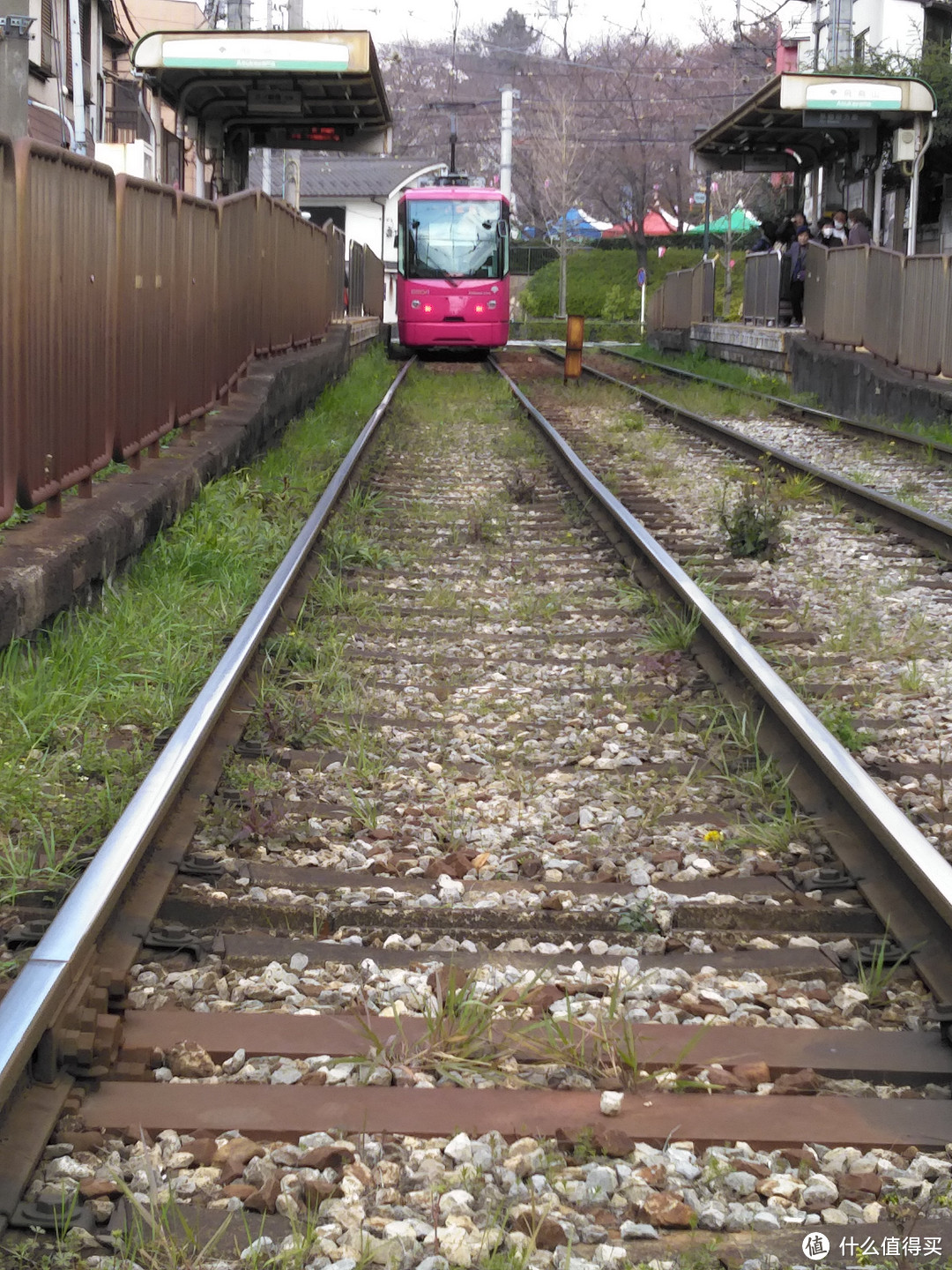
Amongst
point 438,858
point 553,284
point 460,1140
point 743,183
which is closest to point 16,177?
point 438,858

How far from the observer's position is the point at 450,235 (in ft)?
89.9

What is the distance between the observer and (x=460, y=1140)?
262cm

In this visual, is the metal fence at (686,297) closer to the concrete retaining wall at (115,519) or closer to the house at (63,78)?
the house at (63,78)

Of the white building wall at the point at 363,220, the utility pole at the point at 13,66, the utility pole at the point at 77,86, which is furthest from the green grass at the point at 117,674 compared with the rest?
the white building wall at the point at 363,220

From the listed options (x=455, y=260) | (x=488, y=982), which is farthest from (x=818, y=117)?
(x=488, y=982)

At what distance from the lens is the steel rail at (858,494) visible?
898 cm

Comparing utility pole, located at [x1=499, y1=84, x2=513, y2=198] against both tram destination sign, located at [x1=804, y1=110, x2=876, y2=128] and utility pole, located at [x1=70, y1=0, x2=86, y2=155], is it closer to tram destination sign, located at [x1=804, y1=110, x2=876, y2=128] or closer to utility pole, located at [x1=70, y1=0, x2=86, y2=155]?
utility pole, located at [x1=70, y1=0, x2=86, y2=155]

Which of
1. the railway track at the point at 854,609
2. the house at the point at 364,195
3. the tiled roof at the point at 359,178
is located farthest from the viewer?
the tiled roof at the point at 359,178

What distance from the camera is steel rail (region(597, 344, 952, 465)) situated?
1352cm

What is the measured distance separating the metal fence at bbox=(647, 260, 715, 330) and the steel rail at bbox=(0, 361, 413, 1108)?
24.8m

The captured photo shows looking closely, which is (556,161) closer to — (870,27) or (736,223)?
(736,223)

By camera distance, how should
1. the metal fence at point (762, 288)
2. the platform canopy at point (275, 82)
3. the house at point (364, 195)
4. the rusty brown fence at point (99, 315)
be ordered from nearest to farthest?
1. the rusty brown fence at point (99, 315)
2. the platform canopy at point (275, 82)
3. the metal fence at point (762, 288)
4. the house at point (364, 195)

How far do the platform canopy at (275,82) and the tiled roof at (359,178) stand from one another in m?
41.4

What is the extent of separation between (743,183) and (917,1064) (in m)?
60.4
